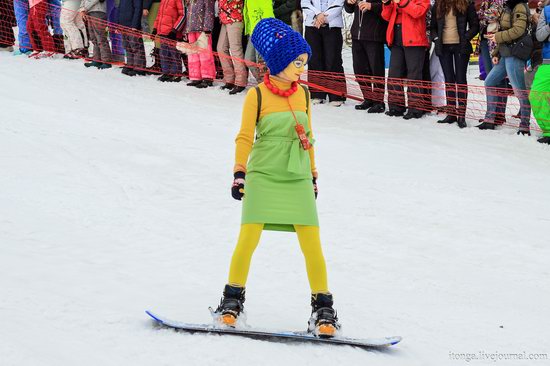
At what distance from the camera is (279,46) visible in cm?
402

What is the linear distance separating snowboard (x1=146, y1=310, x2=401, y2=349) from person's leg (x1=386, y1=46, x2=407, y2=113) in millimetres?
6332

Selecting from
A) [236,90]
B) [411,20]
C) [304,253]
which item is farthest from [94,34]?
[304,253]

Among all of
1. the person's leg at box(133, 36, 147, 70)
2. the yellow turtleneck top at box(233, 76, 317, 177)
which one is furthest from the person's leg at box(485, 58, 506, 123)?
the yellow turtleneck top at box(233, 76, 317, 177)

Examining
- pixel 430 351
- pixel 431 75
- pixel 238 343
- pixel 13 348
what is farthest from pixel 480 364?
pixel 431 75

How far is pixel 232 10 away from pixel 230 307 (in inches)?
299

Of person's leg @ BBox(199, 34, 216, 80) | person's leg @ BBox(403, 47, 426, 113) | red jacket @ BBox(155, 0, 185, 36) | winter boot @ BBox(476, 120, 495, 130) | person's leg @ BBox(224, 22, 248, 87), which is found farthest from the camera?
red jacket @ BBox(155, 0, 185, 36)

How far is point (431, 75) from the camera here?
999 centimetres

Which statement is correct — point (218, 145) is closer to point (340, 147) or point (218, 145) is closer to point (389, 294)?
point (340, 147)

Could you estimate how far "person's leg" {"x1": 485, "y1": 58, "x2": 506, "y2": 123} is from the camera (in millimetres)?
9320

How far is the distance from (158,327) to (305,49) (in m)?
1.57

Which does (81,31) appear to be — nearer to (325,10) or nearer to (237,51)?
(237,51)

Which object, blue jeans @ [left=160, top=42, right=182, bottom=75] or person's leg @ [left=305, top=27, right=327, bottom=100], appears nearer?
person's leg @ [left=305, top=27, right=327, bottom=100]

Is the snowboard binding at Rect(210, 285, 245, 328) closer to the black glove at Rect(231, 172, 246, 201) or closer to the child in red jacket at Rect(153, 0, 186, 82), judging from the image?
the black glove at Rect(231, 172, 246, 201)

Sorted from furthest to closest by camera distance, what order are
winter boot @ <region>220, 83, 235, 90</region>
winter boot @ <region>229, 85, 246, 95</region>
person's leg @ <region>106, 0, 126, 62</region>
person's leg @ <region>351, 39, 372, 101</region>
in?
person's leg @ <region>106, 0, 126, 62</region>, winter boot @ <region>220, 83, 235, 90</region>, winter boot @ <region>229, 85, 246, 95</region>, person's leg @ <region>351, 39, 372, 101</region>
